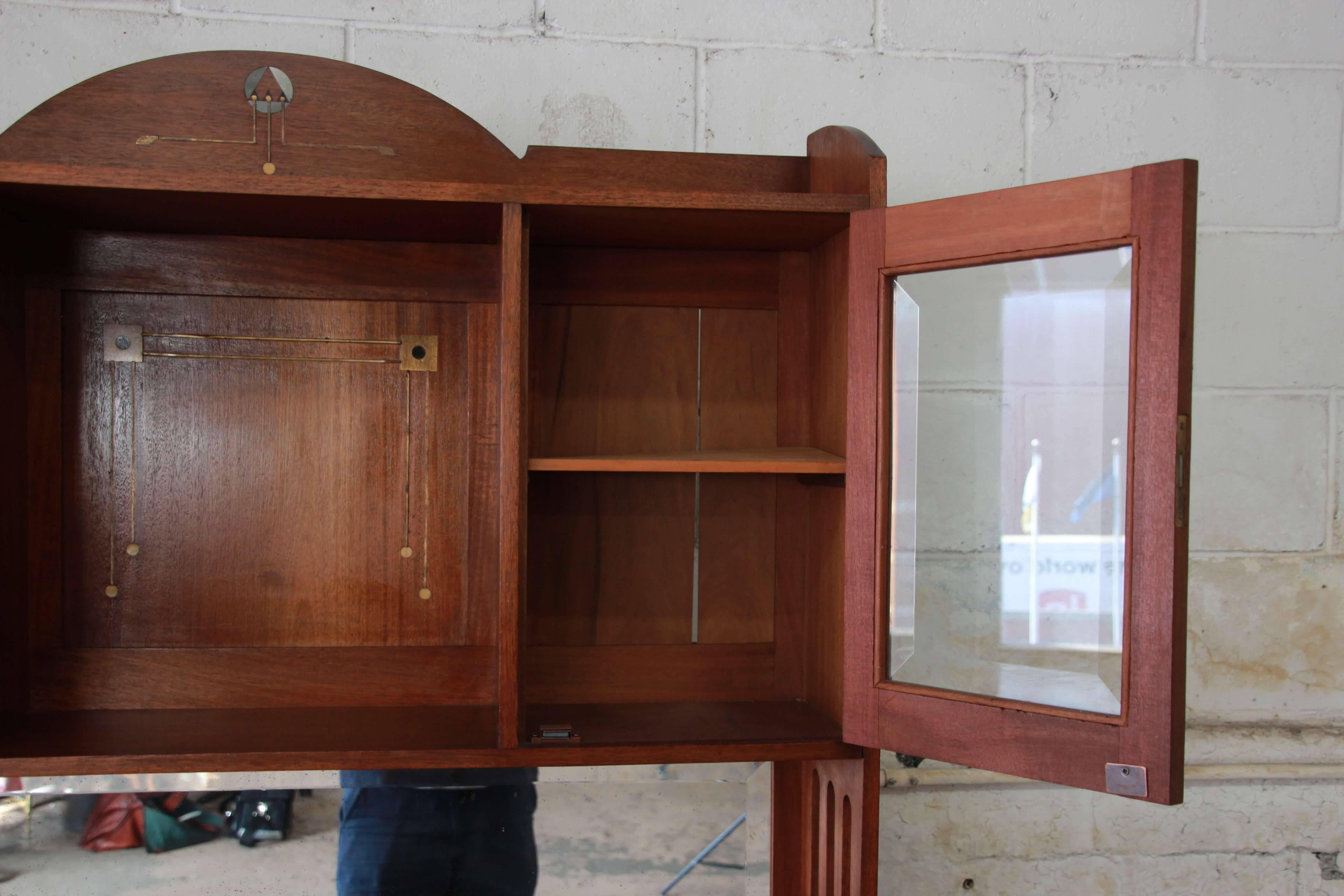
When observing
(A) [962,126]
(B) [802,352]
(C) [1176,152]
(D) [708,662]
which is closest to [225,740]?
(D) [708,662]

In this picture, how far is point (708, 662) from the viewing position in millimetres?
1473

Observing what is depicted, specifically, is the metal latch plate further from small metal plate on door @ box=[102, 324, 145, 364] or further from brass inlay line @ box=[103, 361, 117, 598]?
small metal plate on door @ box=[102, 324, 145, 364]

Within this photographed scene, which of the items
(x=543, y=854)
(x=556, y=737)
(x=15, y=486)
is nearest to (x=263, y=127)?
(x=15, y=486)

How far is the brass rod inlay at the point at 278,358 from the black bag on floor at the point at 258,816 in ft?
2.06

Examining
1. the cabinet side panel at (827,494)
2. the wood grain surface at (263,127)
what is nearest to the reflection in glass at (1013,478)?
the cabinet side panel at (827,494)

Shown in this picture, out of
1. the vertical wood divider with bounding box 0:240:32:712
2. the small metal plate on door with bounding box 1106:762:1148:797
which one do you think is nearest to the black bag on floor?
the vertical wood divider with bounding box 0:240:32:712

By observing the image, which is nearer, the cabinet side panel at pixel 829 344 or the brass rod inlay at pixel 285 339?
the cabinet side panel at pixel 829 344

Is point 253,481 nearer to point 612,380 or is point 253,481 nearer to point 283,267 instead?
point 283,267

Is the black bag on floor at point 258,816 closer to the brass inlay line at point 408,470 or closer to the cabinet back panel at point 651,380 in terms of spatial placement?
the brass inlay line at point 408,470

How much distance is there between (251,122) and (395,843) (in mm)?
1038

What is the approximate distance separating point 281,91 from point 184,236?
0.89 ft

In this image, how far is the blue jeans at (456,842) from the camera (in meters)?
1.43

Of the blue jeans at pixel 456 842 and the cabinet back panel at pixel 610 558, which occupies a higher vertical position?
the cabinet back panel at pixel 610 558

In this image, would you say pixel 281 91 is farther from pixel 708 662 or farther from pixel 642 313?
pixel 708 662
